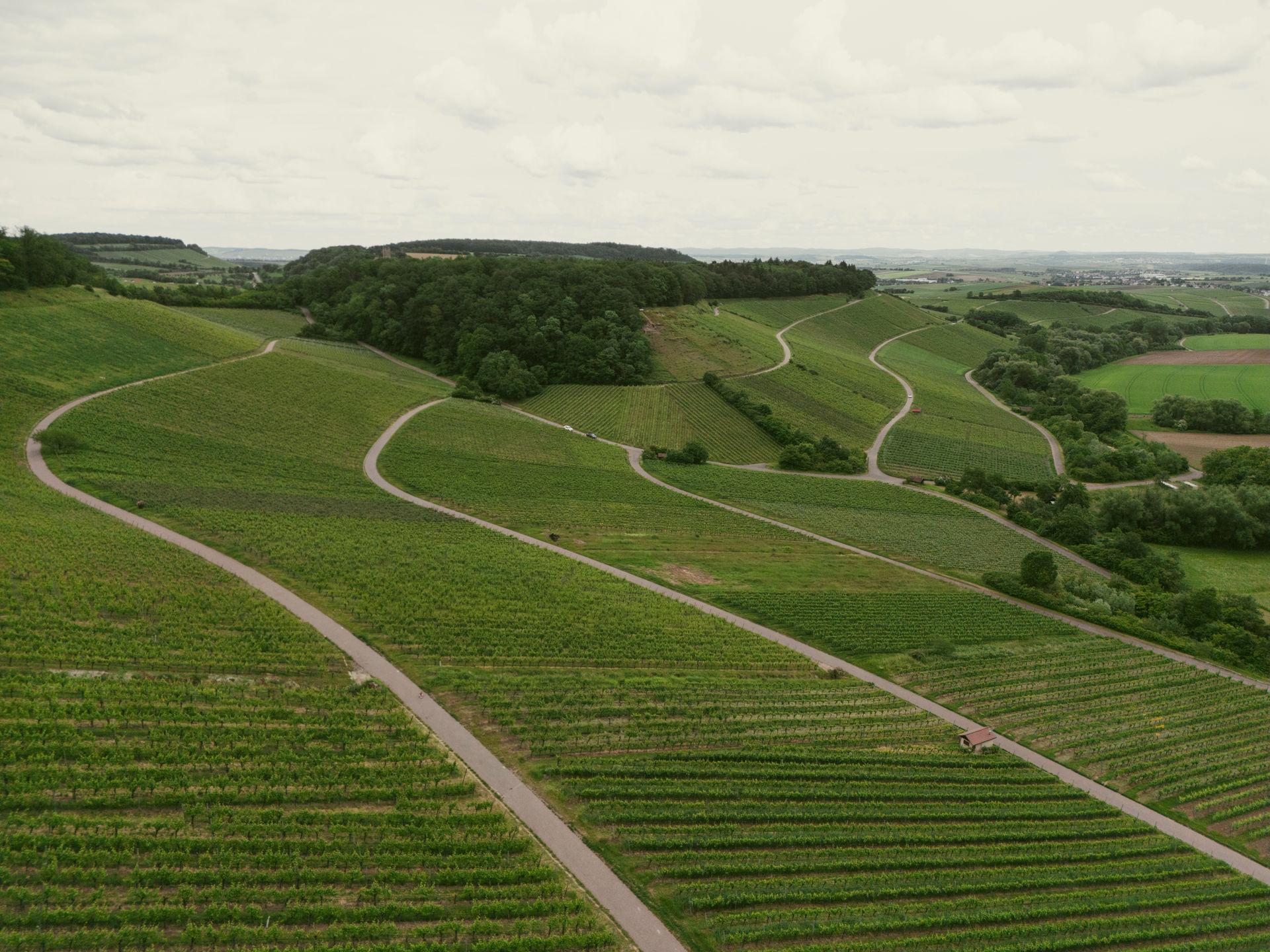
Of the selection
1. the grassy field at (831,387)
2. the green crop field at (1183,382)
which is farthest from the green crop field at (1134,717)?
the green crop field at (1183,382)

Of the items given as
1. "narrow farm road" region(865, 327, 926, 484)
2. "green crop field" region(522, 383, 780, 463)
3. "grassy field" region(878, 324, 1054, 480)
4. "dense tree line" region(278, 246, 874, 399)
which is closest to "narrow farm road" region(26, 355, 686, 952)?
"green crop field" region(522, 383, 780, 463)

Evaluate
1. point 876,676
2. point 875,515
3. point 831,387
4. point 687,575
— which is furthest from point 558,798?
point 831,387

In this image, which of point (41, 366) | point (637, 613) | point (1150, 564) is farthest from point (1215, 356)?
point (41, 366)

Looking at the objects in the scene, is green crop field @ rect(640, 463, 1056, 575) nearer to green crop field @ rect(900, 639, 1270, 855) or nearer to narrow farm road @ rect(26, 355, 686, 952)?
green crop field @ rect(900, 639, 1270, 855)

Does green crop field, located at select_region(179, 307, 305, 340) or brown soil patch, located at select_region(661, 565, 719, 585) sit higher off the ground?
green crop field, located at select_region(179, 307, 305, 340)

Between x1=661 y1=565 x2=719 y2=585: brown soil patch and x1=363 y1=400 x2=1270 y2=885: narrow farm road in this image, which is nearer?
x1=363 y1=400 x2=1270 y2=885: narrow farm road

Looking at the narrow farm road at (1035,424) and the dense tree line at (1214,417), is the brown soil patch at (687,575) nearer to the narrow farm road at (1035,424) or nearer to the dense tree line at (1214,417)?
the narrow farm road at (1035,424)

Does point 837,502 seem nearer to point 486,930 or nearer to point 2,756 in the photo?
point 486,930
